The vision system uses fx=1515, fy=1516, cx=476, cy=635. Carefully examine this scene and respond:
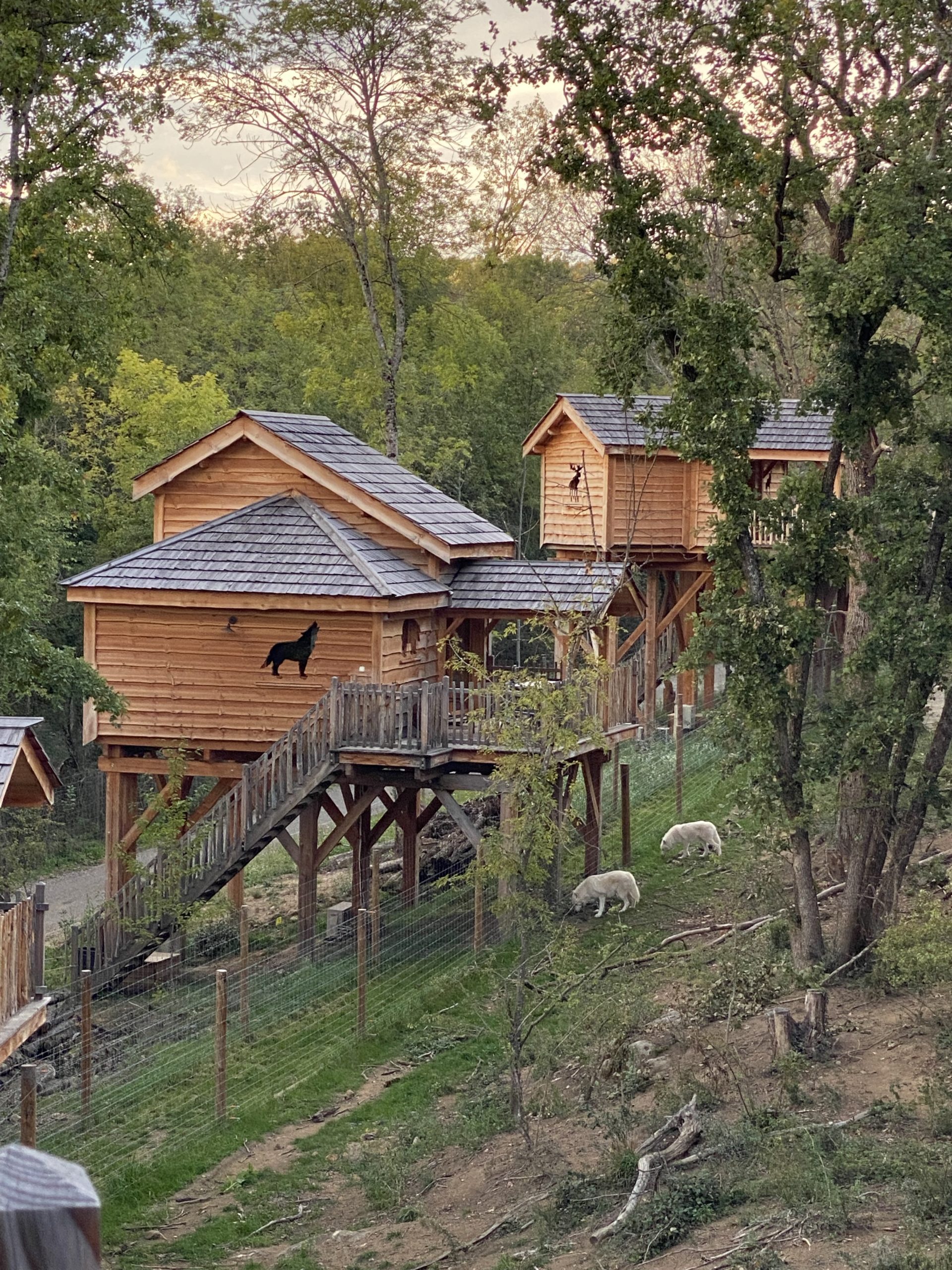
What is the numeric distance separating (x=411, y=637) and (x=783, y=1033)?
39.0ft

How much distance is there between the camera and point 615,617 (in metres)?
27.4

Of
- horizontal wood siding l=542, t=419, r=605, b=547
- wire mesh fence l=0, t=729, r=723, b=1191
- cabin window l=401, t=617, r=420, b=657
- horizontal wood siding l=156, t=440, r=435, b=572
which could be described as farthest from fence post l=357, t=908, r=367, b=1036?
horizontal wood siding l=542, t=419, r=605, b=547

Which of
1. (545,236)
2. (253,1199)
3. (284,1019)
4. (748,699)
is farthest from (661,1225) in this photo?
(545,236)

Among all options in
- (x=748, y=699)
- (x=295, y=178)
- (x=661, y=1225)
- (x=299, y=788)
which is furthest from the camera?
(x=295, y=178)

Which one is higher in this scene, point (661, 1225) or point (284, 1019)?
point (661, 1225)

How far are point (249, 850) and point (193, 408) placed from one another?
20.6 metres

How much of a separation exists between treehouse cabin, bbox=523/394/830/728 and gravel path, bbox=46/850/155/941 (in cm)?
1282

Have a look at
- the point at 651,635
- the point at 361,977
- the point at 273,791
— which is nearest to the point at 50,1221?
the point at 361,977

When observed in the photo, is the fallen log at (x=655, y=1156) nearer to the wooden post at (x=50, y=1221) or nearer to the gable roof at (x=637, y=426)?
the wooden post at (x=50, y=1221)

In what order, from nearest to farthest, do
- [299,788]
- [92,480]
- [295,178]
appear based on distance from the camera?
[299,788] < [295,178] < [92,480]

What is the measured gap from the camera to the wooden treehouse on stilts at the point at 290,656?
22.3 metres

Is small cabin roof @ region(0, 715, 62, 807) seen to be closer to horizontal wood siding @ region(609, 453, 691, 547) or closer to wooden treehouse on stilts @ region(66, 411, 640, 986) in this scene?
wooden treehouse on stilts @ region(66, 411, 640, 986)

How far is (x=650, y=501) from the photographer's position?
118 ft

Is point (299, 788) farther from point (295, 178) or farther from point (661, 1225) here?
point (295, 178)
